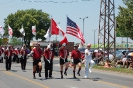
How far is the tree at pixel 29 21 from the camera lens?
6969 centimetres

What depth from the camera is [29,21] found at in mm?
69625

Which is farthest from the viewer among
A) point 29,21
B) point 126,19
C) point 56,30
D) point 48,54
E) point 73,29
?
point 29,21

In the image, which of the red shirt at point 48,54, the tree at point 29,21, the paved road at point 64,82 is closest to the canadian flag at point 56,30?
the red shirt at point 48,54

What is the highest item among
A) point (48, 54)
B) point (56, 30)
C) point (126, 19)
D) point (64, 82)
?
point (126, 19)

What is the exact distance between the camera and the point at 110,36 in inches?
1101

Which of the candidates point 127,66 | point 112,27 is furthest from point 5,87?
point 112,27

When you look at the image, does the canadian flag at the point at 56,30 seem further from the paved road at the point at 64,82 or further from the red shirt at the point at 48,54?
the paved road at the point at 64,82

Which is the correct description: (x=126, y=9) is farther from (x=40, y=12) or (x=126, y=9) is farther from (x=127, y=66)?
(x=40, y=12)

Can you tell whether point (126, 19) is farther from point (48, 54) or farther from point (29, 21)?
point (29, 21)

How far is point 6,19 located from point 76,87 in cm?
6444

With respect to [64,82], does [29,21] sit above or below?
above

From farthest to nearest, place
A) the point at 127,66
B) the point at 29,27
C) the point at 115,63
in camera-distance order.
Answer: the point at 29,27 → the point at 115,63 → the point at 127,66

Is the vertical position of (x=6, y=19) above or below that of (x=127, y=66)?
above

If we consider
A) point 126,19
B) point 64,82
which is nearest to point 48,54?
point 64,82
